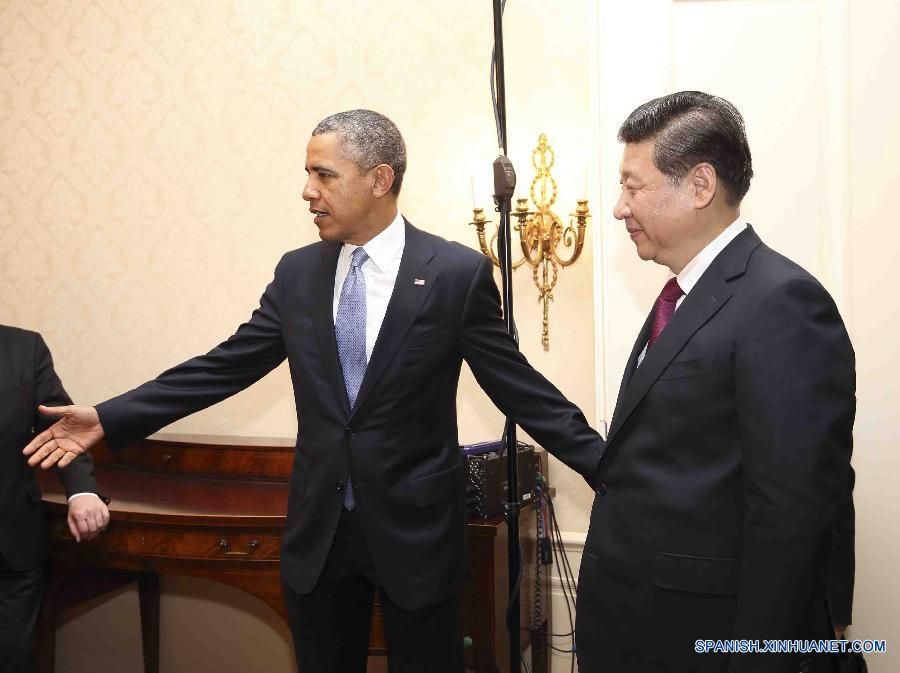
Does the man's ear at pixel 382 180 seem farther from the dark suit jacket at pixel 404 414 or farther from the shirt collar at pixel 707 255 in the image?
the shirt collar at pixel 707 255

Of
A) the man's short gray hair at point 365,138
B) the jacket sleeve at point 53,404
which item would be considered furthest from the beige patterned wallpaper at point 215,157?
the man's short gray hair at point 365,138

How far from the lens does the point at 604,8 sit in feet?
8.68

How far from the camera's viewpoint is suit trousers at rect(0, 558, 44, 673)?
2.72m

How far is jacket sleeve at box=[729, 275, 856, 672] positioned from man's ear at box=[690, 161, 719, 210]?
249 millimetres

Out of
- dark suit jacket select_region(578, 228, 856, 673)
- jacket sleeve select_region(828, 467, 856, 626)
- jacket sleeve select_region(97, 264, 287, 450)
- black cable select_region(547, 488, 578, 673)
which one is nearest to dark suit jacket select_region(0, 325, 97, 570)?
jacket sleeve select_region(97, 264, 287, 450)

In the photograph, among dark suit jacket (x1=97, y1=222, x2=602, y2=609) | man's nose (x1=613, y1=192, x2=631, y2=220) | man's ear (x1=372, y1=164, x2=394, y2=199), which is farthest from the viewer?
man's ear (x1=372, y1=164, x2=394, y2=199)

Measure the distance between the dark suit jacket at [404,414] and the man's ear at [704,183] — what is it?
676mm

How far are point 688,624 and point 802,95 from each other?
176 centimetres

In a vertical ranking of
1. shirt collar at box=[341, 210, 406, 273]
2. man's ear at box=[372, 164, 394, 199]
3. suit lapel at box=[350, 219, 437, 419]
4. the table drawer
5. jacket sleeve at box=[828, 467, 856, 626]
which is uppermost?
man's ear at box=[372, 164, 394, 199]

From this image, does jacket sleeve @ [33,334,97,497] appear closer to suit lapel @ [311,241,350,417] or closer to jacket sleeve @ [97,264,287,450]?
jacket sleeve @ [97,264,287,450]

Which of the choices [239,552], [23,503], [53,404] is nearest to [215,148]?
[53,404]

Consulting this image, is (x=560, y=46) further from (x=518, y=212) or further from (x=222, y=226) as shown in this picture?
(x=222, y=226)

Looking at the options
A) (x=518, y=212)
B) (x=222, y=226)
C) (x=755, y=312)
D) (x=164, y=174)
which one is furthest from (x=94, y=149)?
(x=755, y=312)

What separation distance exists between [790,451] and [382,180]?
1208mm
